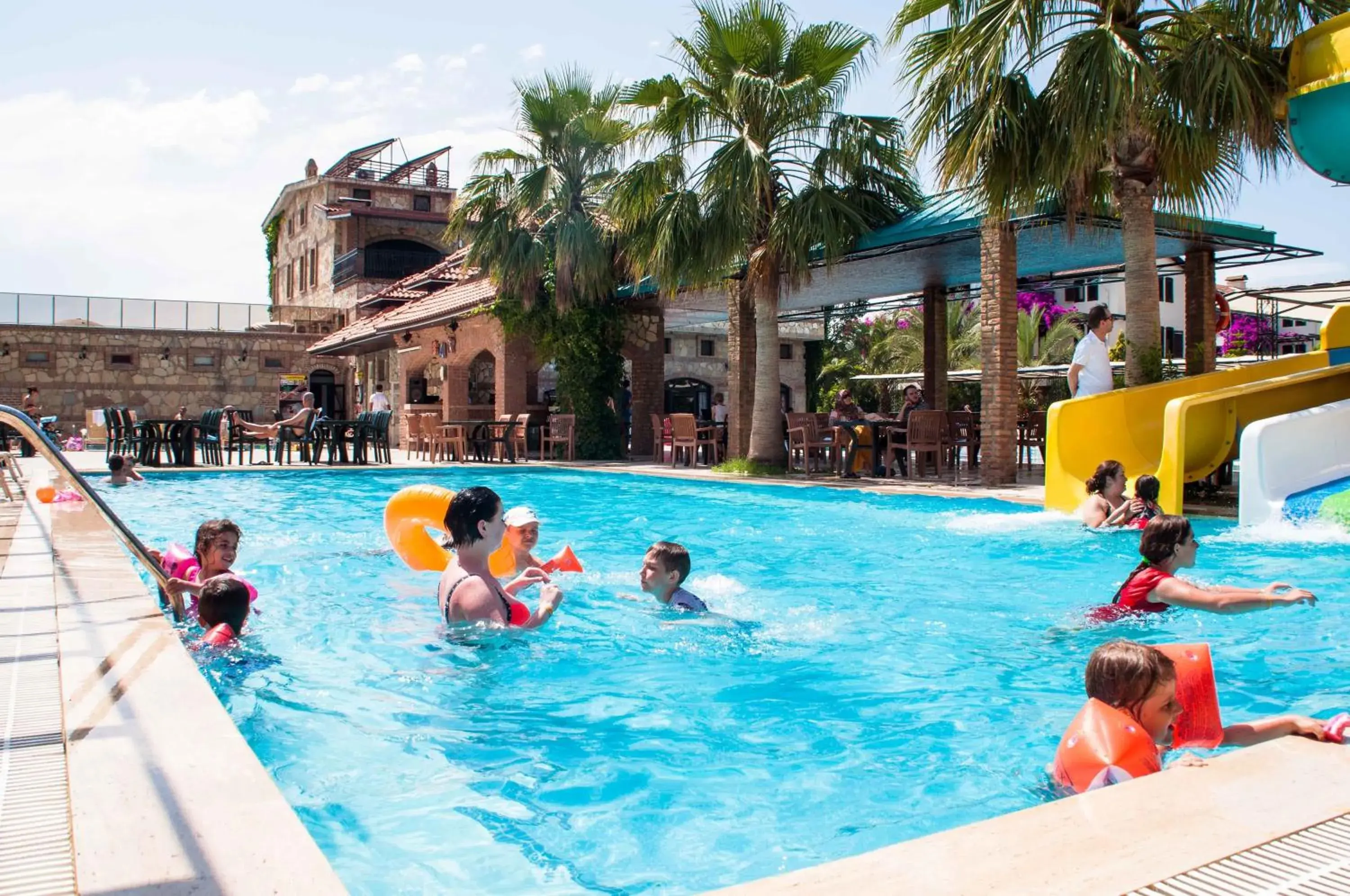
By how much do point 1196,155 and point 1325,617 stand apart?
6.36 meters

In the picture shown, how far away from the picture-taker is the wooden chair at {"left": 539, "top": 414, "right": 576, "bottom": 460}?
20391mm

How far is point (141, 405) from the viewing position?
107 feet

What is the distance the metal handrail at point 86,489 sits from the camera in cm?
→ 464

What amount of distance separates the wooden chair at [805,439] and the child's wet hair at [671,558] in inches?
357

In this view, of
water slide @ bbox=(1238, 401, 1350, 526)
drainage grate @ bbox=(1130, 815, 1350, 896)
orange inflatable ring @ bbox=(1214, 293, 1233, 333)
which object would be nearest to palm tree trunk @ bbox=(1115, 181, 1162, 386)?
water slide @ bbox=(1238, 401, 1350, 526)

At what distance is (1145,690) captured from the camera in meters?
2.80

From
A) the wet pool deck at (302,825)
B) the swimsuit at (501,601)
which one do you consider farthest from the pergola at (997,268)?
the wet pool deck at (302,825)

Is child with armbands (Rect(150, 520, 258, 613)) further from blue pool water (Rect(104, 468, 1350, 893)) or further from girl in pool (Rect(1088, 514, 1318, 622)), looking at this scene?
girl in pool (Rect(1088, 514, 1318, 622))

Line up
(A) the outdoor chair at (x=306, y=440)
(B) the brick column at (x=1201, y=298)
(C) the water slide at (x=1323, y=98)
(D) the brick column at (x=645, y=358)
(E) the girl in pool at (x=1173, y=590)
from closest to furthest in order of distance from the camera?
1. (E) the girl in pool at (x=1173, y=590)
2. (C) the water slide at (x=1323, y=98)
3. (B) the brick column at (x=1201, y=298)
4. (A) the outdoor chair at (x=306, y=440)
5. (D) the brick column at (x=645, y=358)

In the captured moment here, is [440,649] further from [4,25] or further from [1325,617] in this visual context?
[4,25]

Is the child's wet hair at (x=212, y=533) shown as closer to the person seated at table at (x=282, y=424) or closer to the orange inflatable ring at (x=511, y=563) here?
the orange inflatable ring at (x=511, y=563)

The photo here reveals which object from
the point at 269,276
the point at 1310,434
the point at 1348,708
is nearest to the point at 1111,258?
the point at 1310,434

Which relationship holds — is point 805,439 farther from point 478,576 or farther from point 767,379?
point 478,576

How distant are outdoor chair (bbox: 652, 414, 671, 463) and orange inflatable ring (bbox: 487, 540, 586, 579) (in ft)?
38.5
